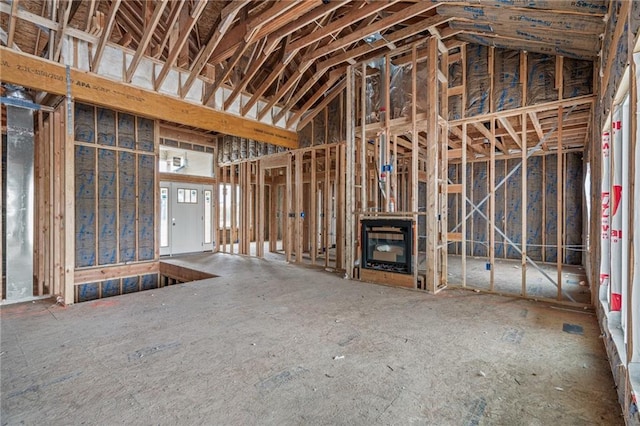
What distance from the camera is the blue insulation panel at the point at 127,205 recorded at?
21.0 feet

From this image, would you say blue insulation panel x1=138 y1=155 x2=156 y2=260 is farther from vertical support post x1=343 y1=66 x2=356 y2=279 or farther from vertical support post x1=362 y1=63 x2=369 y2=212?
vertical support post x1=362 y1=63 x2=369 y2=212

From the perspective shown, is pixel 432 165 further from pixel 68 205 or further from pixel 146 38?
pixel 68 205

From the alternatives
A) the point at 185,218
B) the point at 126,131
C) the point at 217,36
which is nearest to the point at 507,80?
the point at 217,36

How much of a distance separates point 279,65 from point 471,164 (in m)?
6.11

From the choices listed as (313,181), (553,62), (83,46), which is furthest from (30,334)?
(553,62)

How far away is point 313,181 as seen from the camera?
7535 millimetres

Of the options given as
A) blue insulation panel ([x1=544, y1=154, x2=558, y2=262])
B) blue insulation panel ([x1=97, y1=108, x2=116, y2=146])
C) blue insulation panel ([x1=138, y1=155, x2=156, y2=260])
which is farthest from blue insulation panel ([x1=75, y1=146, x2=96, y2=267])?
blue insulation panel ([x1=544, y1=154, x2=558, y2=262])

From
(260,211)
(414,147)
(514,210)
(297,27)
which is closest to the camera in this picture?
(297,27)

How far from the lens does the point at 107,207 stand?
6.19m

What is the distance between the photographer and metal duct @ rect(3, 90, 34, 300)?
15.3 ft

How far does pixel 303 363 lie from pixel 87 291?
5.45m

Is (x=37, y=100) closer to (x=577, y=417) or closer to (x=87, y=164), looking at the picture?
(x=87, y=164)

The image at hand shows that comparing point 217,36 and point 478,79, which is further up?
point 217,36

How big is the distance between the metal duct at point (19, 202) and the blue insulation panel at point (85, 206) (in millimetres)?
928
